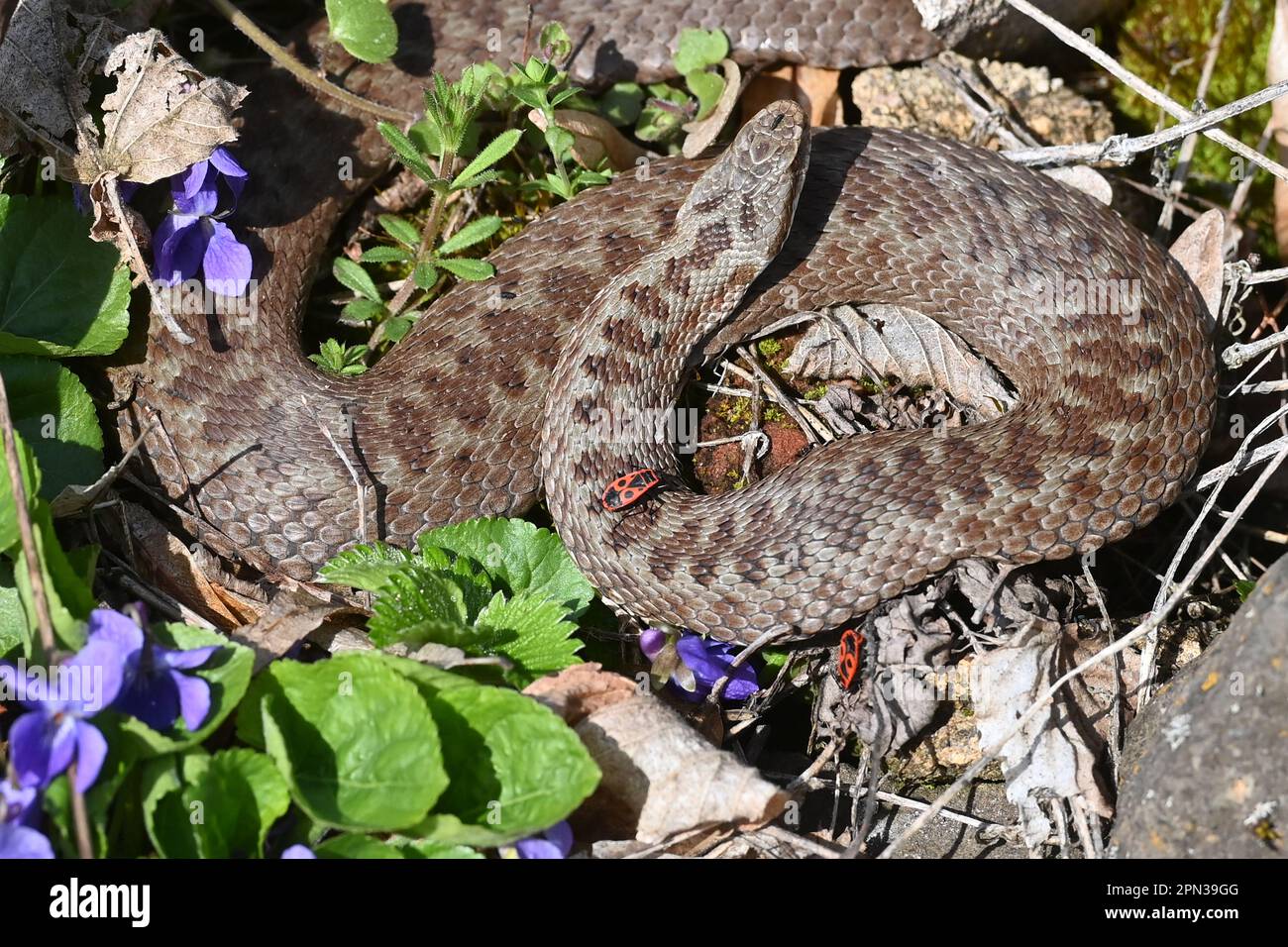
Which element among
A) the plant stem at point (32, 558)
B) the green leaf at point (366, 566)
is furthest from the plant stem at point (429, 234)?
the plant stem at point (32, 558)

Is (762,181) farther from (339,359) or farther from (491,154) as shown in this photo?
(339,359)

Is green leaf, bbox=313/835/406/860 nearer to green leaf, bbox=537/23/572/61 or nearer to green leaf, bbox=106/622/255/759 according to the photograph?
green leaf, bbox=106/622/255/759

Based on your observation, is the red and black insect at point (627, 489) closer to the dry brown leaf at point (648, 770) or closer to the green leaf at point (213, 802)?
the dry brown leaf at point (648, 770)

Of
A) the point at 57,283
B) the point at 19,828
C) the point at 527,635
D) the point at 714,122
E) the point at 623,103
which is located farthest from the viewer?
the point at 623,103

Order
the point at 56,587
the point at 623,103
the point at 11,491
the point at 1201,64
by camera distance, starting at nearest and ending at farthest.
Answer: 1. the point at 56,587
2. the point at 11,491
3. the point at 623,103
4. the point at 1201,64

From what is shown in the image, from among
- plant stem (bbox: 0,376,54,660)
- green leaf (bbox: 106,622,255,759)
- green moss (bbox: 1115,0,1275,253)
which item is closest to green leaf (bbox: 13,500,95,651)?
plant stem (bbox: 0,376,54,660)

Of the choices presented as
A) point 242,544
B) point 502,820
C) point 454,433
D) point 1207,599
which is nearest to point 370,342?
point 454,433

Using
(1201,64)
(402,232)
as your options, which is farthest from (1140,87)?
(402,232)
